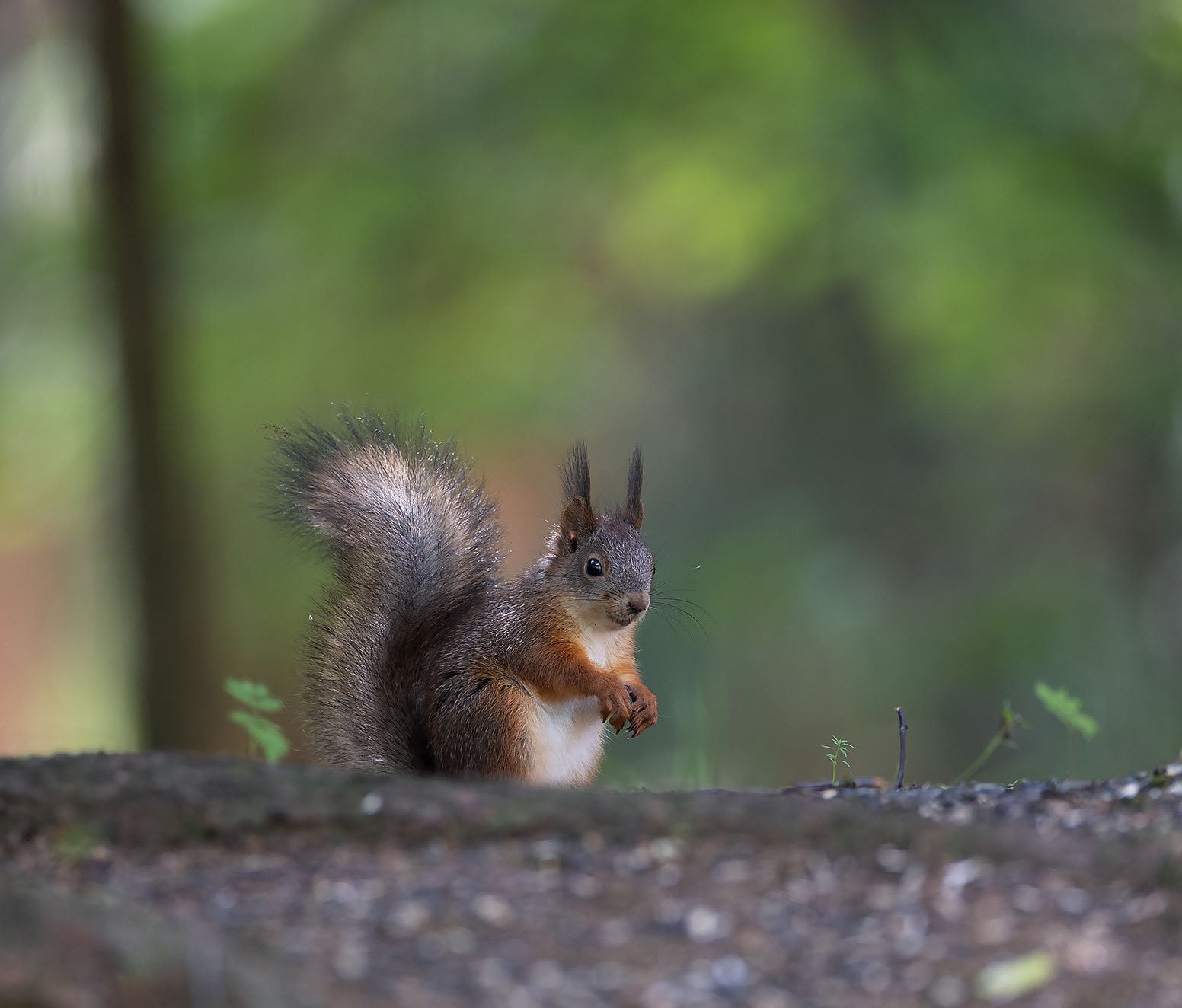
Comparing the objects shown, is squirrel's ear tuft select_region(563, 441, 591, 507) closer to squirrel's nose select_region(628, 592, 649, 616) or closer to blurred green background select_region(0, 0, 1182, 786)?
squirrel's nose select_region(628, 592, 649, 616)

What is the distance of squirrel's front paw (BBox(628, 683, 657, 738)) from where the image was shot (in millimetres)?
2730

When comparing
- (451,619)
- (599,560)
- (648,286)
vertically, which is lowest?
(451,619)

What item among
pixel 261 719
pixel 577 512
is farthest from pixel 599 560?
pixel 261 719

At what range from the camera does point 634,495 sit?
3.06 m

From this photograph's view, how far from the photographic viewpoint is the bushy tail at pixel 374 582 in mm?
2793

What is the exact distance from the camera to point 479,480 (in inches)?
125

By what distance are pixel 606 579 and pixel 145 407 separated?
2.46 m

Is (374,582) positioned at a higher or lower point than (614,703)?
higher

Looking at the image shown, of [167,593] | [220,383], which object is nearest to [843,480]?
[220,383]

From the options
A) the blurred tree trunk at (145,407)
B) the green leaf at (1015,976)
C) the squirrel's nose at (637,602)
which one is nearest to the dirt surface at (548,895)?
the green leaf at (1015,976)

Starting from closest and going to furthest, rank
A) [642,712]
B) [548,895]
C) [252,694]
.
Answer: [548,895], [252,694], [642,712]

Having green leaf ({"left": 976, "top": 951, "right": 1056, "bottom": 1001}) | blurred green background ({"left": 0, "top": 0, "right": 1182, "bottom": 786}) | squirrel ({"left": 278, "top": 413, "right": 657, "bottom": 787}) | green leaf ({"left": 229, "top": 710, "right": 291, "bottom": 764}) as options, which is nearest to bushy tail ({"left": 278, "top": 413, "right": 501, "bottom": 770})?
squirrel ({"left": 278, "top": 413, "right": 657, "bottom": 787})

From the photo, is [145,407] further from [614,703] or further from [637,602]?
[614,703]

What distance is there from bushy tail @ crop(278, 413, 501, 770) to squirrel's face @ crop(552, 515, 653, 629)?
0.18m
